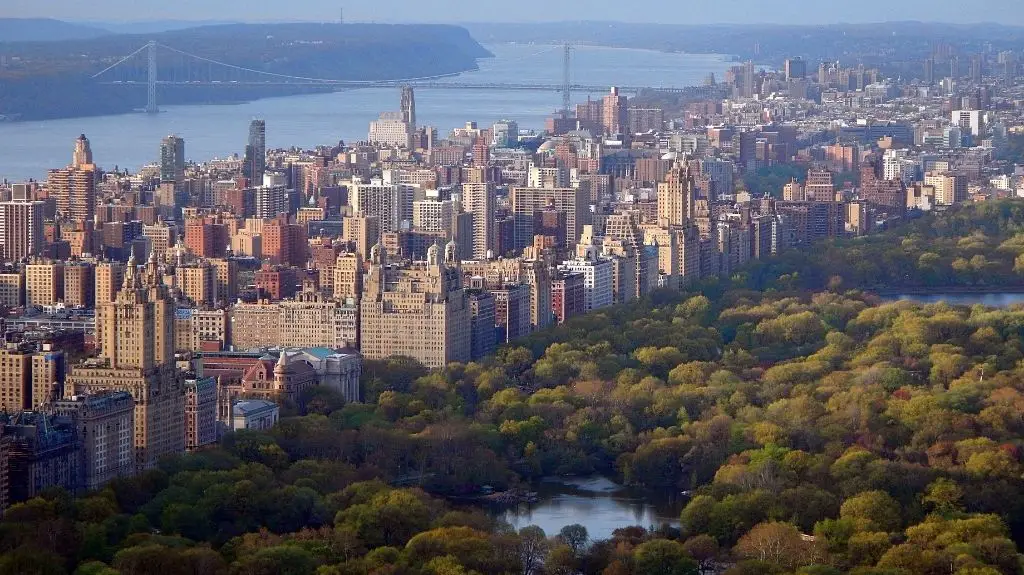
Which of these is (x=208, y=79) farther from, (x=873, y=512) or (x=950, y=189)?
(x=873, y=512)

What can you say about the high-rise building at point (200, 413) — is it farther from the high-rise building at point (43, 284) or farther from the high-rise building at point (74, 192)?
the high-rise building at point (74, 192)

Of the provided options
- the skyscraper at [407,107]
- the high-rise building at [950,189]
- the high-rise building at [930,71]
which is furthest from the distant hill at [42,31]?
the high-rise building at [930,71]

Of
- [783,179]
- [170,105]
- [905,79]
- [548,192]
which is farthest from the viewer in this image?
[905,79]

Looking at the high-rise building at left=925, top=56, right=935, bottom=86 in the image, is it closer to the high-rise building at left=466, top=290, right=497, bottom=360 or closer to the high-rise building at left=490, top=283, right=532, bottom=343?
the high-rise building at left=490, top=283, right=532, bottom=343

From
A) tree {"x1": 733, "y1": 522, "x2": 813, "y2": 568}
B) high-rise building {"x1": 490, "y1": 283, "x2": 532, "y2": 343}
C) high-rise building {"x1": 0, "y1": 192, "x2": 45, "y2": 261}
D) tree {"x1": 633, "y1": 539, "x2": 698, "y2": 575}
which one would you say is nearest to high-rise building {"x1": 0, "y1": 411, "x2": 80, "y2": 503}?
tree {"x1": 633, "y1": 539, "x2": 698, "y2": 575}

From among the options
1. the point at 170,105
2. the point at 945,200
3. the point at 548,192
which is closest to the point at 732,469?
the point at 548,192

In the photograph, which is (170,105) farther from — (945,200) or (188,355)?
(188,355)

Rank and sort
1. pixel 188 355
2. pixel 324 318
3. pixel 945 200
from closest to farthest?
pixel 188 355 < pixel 324 318 < pixel 945 200
